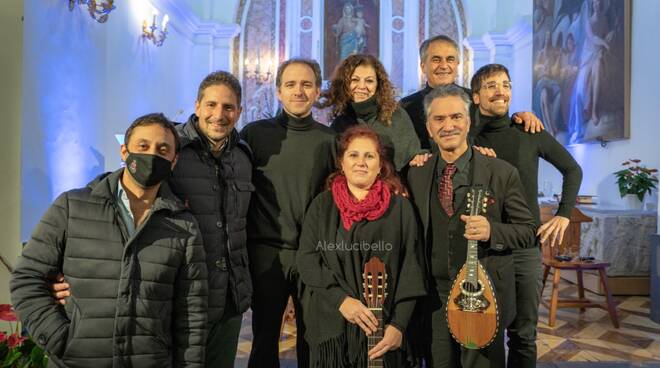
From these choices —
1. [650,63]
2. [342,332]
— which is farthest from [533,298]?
[650,63]

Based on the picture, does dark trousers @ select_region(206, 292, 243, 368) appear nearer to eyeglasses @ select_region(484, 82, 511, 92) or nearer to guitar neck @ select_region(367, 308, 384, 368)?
guitar neck @ select_region(367, 308, 384, 368)

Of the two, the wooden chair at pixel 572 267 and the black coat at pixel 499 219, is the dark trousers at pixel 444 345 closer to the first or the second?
the black coat at pixel 499 219

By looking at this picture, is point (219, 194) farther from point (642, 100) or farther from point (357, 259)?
point (642, 100)

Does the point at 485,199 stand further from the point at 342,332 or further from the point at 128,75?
the point at 128,75

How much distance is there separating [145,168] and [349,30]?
9.97m

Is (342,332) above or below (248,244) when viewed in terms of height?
below

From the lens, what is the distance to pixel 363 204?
189 centimetres

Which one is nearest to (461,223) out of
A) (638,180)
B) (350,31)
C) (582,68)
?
(638,180)

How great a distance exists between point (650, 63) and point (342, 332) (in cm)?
534

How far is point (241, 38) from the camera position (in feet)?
35.8

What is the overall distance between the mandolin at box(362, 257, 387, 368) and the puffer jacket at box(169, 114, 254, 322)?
54cm

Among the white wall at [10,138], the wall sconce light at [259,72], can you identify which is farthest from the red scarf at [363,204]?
the wall sconce light at [259,72]

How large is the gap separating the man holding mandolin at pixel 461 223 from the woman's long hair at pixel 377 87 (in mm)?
298

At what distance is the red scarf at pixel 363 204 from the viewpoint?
1.89m
